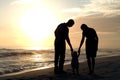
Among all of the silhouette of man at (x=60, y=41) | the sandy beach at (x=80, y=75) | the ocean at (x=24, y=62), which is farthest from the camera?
the ocean at (x=24, y=62)

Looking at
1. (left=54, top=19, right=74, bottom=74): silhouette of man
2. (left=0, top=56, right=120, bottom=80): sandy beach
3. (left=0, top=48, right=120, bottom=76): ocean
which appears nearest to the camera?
(left=0, top=56, right=120, bottom=80): sandy beach

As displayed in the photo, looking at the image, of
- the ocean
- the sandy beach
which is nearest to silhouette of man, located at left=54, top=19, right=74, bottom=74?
the sandy beach

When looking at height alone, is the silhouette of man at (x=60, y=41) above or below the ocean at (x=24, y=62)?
above

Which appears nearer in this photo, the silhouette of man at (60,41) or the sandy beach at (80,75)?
the sandy beach at (80,75)

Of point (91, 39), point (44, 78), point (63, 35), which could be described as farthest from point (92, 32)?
point (44, 78)

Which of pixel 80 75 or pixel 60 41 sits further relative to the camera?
pixel 60 41

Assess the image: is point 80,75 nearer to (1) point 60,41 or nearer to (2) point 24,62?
(1) point 60,41

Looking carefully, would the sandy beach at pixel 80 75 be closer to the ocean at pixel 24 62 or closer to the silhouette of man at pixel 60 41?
the silhouette of man at pixel 60 41

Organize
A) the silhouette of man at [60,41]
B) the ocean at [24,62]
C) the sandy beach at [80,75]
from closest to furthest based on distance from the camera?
the sandy beach at [80,75]
the silhouette of man at [60,41]
the ocean at [24,62]

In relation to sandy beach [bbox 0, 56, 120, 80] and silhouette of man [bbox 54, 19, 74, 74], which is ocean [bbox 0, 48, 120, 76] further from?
silhouette of man [bbox 54, 19, 74, 74]

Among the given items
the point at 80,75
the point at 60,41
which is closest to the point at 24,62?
the point at 60,41

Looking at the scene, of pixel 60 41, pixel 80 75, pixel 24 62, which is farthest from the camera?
pixel 24 62

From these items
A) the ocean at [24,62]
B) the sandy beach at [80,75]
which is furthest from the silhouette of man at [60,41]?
the ocean at [24,62]

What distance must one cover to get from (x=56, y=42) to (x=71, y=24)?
1000 millimetres
